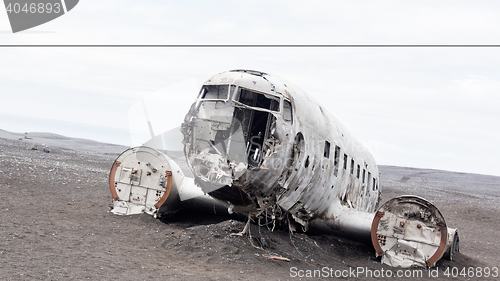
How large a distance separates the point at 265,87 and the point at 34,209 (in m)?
7.89

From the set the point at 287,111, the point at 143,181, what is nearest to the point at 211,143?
the point at 287,111

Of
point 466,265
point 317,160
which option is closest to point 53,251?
point 317,160

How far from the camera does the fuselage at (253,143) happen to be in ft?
26.6

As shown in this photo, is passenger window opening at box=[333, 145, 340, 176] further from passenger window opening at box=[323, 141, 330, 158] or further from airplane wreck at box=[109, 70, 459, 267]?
passenger window opening at box=[323, 141, 330, 158]

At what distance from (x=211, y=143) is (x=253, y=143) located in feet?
3.21

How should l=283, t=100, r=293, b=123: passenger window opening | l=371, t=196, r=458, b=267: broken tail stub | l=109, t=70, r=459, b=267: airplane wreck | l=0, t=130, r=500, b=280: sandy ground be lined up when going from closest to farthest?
l=0, t=130, r=500, b=280: sandy ground, l=109, t=70, r=459, b=267: airplane wreck, l=283, t=100, r=293, b=123: passenger window opening, l=371, t=196, r=458, b=267: broken tail stub

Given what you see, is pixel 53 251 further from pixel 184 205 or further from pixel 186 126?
pixel 184 205

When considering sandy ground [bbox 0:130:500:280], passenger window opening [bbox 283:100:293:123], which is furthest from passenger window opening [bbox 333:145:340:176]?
passenger window opening [bbox 283:100:293:123]

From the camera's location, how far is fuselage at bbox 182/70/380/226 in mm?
8102

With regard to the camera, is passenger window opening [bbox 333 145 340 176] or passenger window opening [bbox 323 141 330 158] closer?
passenger window opening [bbox 323 141 330 158]

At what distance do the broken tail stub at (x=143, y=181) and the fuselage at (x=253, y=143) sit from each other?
4.00 metres

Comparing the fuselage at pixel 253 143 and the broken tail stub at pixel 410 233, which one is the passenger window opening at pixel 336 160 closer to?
the fuselage at pixel 253 143

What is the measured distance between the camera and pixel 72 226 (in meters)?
10.2

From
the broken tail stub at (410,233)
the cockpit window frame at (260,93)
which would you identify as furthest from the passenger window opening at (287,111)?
the broken tail stub at (410,233)
